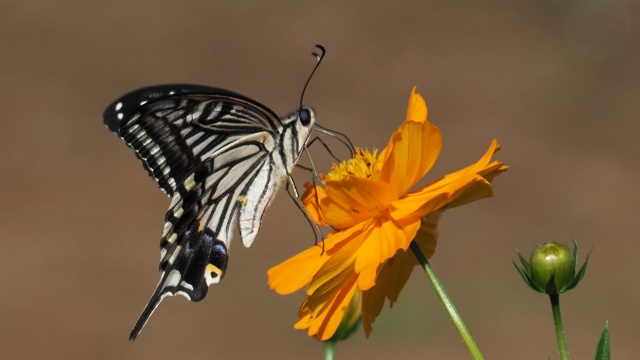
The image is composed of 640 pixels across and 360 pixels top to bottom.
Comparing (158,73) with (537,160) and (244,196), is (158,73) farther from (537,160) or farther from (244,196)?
(244,196)

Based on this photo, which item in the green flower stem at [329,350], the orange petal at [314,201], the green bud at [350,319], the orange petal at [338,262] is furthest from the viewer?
the green bud at [350,319]

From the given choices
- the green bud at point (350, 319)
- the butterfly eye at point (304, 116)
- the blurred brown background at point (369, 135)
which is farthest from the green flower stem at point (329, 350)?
the blurred brown background at point (369, 135)

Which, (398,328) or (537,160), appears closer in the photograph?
(398,328)

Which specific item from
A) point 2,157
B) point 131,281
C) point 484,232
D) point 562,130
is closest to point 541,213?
point 484,232

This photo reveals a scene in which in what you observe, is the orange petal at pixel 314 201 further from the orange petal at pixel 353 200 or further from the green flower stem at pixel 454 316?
the green flower stem at pixel 454 316

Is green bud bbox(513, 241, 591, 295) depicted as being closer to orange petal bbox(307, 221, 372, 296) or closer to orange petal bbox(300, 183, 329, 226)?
orange petal bbox(307, 221, 372, 296)

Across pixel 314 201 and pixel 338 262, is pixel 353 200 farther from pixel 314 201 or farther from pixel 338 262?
pixel 314 201

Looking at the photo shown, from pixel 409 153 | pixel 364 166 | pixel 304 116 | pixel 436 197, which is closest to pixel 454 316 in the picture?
pixel 436 197
